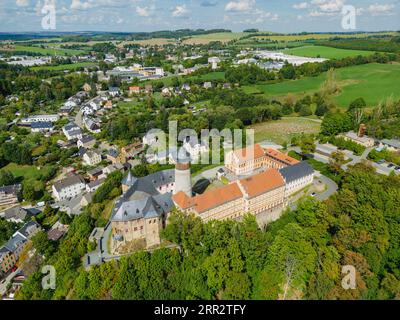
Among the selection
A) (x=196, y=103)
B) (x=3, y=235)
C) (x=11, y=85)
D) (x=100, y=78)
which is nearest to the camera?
(x=3, y=235)

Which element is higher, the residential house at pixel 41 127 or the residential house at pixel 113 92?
the residential house at pixel 113 92

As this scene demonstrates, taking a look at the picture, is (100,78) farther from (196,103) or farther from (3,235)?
(3,235)

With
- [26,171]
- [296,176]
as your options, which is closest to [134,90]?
[26,171]

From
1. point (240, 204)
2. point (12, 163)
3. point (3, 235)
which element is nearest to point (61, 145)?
point (12, 163)

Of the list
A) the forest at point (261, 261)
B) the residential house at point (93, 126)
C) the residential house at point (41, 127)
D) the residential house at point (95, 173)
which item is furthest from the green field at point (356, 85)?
the forest at point (261, 261)

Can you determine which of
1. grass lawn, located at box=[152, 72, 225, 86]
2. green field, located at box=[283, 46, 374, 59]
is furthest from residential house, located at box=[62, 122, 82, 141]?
green field, located at box=[283, 46, 374, 59]

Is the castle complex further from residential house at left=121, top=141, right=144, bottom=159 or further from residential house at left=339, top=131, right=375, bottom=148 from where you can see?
residential house at left=121, top=141, right=144, bottom=159

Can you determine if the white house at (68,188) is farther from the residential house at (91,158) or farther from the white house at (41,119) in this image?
the white house at (41,119)
